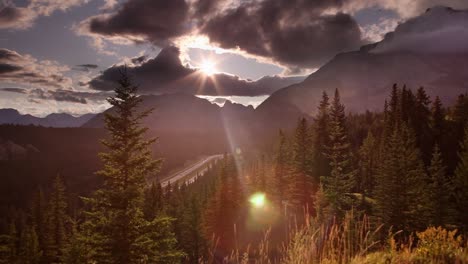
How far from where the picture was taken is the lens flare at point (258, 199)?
59666mm

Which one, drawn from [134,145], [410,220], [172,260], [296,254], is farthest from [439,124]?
[296,254]

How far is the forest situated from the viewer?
6699 mm

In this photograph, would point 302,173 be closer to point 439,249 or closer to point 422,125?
point 422,125

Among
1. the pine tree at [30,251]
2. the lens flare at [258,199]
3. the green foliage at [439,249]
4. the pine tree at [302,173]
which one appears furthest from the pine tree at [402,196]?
the pine tree at [30,251]

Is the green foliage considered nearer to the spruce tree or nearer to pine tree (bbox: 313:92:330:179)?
the spruce tree

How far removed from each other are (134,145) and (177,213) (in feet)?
143

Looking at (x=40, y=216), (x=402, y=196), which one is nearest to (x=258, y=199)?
(x=402, y=196)

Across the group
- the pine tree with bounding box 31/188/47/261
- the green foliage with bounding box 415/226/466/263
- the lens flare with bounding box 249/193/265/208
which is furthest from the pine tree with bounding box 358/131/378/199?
the green foliage with bounding box 415/226/466/263

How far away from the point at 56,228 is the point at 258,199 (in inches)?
1248

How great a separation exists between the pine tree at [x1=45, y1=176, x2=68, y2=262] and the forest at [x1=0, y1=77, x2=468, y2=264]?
5.8 inches

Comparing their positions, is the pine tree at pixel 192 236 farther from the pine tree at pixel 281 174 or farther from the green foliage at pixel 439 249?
the green foliage at pixel 439 249

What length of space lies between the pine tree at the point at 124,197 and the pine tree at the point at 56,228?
109 ft

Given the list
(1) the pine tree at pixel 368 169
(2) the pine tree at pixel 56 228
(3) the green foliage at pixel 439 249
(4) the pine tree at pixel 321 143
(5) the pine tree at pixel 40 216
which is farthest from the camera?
(1) the pine tree at pixel 368 169

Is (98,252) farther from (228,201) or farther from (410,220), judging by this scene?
(228,201)
